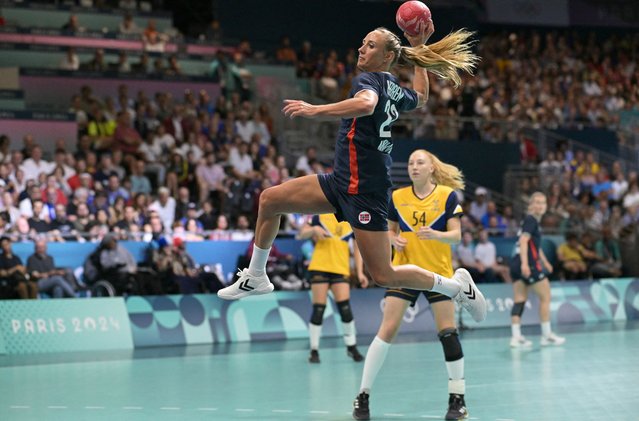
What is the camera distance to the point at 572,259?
20.7 meters

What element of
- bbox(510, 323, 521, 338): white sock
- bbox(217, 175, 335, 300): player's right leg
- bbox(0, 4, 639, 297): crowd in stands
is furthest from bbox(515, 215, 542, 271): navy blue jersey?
bbox(217, 175, 335, 300): player's right leg

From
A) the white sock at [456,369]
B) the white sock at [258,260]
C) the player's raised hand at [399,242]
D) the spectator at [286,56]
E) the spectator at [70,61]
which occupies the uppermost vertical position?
the spectator at [286,56]

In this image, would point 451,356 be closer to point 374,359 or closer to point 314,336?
point 374,359

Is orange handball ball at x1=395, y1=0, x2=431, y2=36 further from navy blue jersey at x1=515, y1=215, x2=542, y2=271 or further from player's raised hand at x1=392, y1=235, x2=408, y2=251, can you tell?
navy blue jersey at x1=515, y1=215, x2=542, y2=271

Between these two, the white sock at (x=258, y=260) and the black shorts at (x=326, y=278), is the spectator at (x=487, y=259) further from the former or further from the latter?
the white sock at (x=258, y=260)

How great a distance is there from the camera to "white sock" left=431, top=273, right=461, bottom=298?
8.34 meters

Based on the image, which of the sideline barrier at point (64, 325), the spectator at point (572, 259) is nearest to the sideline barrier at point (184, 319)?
the sideline barrier at point (64, 325)

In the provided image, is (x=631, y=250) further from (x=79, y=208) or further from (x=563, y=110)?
(x=79, y=208)

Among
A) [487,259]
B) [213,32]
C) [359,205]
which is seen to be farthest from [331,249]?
[213,32]

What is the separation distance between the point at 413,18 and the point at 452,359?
3014mm

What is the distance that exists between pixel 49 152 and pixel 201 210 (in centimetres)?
375

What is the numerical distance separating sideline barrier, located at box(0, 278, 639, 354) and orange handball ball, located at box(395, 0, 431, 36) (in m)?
8.63

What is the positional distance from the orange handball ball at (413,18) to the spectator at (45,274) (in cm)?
893

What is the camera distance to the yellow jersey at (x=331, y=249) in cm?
1337
